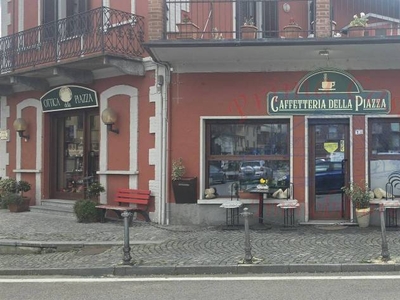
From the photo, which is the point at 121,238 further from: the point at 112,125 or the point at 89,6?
the point at 89,6

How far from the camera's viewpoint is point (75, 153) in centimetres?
1317

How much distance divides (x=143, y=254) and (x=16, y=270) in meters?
2.12

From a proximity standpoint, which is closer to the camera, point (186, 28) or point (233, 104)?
point (186, 28)

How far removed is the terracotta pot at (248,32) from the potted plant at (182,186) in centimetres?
339


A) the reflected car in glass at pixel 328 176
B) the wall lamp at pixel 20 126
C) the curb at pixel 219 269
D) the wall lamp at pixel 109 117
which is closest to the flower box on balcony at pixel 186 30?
the wall lamp at pixel 109 117

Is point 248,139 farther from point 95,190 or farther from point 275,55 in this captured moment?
point 95,190

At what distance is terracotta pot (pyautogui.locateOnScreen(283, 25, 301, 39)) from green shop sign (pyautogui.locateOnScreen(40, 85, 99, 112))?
5.35m

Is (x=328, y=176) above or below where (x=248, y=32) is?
below

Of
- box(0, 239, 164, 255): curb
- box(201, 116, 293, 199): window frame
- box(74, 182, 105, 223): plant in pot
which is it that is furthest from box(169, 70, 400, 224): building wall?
box(0, 239, 164, 255): curb

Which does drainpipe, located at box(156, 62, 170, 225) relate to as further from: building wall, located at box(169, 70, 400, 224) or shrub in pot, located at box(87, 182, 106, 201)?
shrub in pot, located at box(87, 182, 106, 201)

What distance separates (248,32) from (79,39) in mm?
4624

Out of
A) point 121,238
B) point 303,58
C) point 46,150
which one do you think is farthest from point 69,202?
point 303,58

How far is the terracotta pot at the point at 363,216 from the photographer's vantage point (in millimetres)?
10000

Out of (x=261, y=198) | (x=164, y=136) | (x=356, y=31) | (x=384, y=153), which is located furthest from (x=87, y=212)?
(x=356, y=31)
